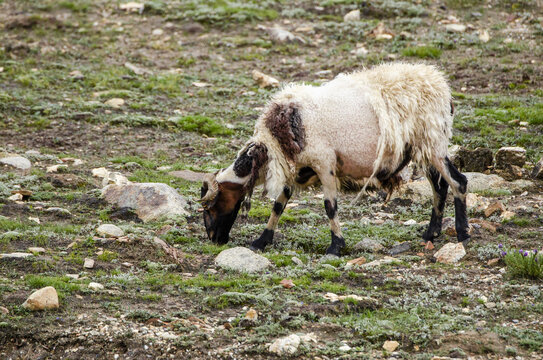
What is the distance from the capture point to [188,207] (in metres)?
9.72

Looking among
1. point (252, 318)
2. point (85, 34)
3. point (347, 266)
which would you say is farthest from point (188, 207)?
point (85, 34)

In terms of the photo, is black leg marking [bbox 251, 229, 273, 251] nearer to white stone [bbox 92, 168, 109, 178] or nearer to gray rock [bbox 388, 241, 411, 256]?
gray rock [bbox 388, 241, 411, 256]

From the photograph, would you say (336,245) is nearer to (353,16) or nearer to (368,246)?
(368,246)

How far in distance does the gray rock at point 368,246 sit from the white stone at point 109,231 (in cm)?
295

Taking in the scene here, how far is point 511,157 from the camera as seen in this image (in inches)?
438

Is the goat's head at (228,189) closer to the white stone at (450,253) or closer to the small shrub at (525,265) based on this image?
the white stone at (450,253)

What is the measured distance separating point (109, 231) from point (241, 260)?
175 centimetres

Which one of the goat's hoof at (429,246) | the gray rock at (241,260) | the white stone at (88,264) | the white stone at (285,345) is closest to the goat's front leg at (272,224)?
the gray rock at (241,260)

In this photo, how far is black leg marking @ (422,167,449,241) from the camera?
8.79m

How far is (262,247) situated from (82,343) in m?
3.12

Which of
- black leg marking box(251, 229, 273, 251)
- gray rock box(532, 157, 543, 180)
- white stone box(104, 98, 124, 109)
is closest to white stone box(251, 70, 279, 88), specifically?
white stone box(104, 98, 124, 109)

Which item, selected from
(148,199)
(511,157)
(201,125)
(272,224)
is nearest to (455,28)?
(511,157)

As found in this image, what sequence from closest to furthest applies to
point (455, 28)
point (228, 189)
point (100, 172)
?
point (228, 189), point (100, 172), point (455, 28)

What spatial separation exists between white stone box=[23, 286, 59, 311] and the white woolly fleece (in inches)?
120
